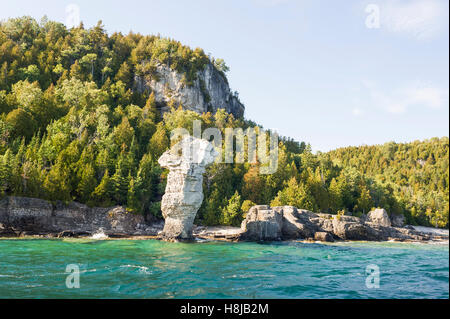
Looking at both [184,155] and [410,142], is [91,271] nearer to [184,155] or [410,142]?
[184,155]

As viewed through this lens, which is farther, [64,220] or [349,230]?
[349,230]

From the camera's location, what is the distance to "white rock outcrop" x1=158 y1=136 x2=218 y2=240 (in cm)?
3550

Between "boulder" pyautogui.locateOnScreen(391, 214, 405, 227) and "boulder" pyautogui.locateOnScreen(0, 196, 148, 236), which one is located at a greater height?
"boulder" pyautogui.locateOnScreen(0, 196, 148, 236)

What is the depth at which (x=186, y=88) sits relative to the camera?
79.2 meters

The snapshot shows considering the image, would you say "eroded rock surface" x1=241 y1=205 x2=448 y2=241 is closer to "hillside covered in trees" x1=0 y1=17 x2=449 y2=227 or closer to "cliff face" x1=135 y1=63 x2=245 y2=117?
"hillside covered in trees" x1=0 y1=17 x2=449 y2=227

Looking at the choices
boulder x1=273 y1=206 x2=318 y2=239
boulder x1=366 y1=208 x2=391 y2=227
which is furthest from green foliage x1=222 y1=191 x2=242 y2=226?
boulder x1=366 y1=208 x2=391 y2=227

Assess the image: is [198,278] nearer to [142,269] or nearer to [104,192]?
[142,269]

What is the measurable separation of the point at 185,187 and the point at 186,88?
49.2 metres

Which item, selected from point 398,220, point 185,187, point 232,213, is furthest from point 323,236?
point 398,220

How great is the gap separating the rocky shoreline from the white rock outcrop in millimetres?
2900

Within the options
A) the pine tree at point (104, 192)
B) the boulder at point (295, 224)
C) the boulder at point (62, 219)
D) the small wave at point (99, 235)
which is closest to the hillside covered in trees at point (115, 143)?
the pine tree at point (104, 192)

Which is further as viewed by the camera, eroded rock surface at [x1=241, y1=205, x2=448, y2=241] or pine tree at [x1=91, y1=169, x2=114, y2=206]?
pine tree at [x1=91, y1=169, x2=114, y2=206]

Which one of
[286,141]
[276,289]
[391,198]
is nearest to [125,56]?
[286,141]

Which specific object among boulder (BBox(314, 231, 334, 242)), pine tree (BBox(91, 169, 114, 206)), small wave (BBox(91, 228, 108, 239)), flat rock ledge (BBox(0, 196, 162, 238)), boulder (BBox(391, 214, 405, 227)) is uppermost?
pine tree (BBox(91, 169, 114, 206))
